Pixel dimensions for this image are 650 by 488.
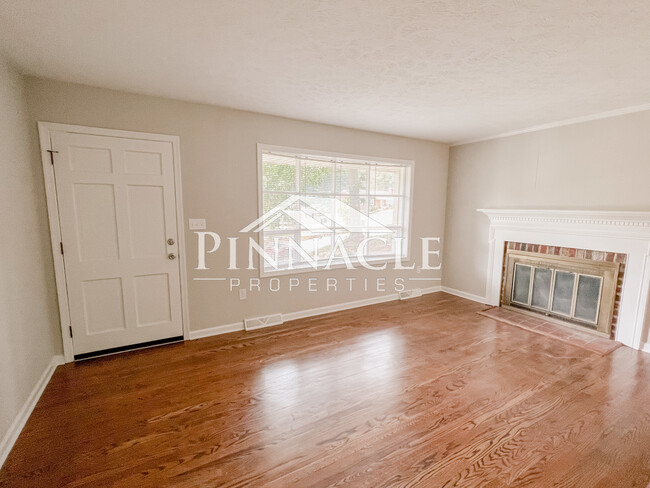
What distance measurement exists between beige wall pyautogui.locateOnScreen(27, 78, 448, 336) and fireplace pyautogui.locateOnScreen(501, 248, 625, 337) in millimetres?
2266

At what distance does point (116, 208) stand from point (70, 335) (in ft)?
3.96

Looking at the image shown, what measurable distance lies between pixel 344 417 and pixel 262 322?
5.82 feet

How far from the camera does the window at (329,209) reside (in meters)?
3.57

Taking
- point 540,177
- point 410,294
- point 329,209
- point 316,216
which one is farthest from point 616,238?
point 316,216

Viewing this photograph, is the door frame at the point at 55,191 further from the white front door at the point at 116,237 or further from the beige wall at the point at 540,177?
the beige wall at the point at 540,177

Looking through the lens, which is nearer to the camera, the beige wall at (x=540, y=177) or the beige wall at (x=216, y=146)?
the beige wall at (x=216, y=146)

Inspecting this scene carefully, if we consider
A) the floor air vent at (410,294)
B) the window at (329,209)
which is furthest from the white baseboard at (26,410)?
the floor air vent at (410,294)

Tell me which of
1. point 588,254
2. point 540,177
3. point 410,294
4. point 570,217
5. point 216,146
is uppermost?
point 216,146

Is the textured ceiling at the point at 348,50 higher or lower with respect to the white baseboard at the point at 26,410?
higher

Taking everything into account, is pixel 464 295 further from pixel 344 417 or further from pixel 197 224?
pixel 197 224

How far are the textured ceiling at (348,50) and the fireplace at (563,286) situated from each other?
5.57 feet

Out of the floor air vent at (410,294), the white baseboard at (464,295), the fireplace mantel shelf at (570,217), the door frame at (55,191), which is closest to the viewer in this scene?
the door frame at (55,191)

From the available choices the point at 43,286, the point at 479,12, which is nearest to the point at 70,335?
the point at 43,286

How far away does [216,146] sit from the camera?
3139 mm
